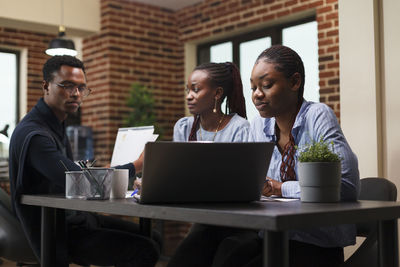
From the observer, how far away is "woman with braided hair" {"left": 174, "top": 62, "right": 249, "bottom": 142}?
8.26ft

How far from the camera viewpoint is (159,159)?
1.44m

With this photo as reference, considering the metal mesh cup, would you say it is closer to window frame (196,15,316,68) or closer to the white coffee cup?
the white coffee cup

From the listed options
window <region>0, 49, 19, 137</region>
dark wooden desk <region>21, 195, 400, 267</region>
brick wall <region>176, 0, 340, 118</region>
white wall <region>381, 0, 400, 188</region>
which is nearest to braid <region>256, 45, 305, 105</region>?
dark wooden desk <region>21, 195, 400, 267</region>

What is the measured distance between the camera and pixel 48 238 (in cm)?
196

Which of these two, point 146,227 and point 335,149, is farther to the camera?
point 146,227

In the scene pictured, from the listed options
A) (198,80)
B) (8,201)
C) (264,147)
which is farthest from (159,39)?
(264,147)

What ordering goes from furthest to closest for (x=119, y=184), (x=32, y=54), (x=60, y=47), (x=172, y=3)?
1. (x=32, y=54)
2. (x=172, y=3)
3. (x=60, y=47)
4. (x=119, y=184)

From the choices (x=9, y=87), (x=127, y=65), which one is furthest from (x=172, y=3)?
→ (x=9, y=87)

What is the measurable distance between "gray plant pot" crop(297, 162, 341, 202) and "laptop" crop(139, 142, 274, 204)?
126 mm

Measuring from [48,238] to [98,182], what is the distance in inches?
15.1

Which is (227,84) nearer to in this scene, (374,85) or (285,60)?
(285,60)

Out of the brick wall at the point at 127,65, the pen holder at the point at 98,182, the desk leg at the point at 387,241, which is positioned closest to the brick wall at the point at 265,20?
the brick wall at the point at 127,65

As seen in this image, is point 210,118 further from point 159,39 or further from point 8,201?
point 159,39

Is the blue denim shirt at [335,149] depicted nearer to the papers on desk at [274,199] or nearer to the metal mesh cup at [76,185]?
the papers on desk at [274,199]
